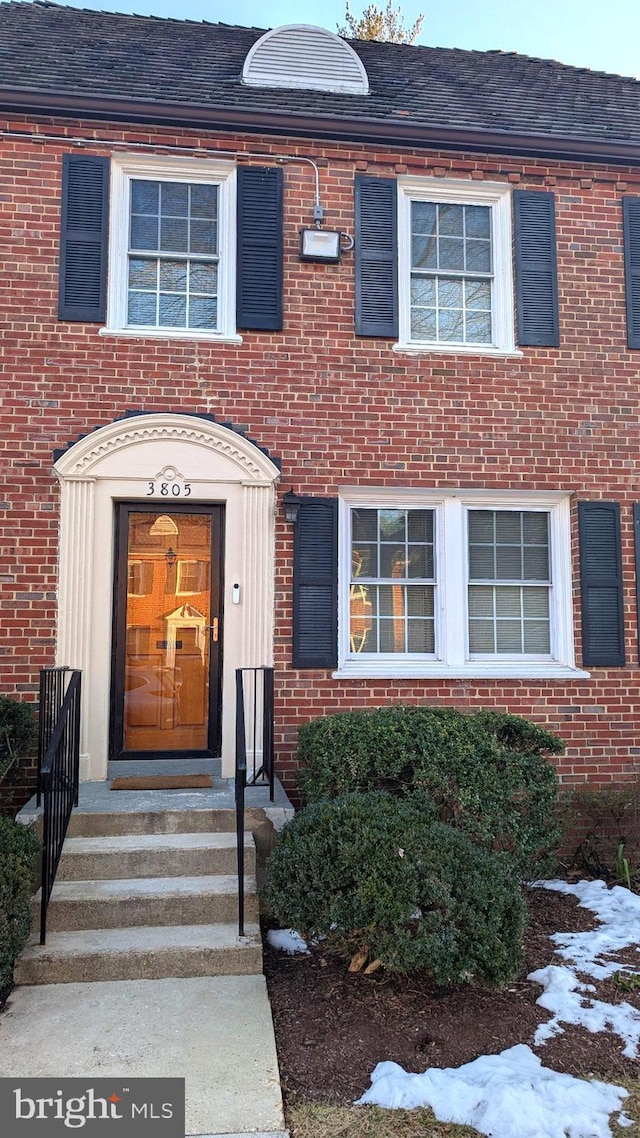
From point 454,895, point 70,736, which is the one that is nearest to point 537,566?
point 454,895

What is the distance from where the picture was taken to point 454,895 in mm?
3566

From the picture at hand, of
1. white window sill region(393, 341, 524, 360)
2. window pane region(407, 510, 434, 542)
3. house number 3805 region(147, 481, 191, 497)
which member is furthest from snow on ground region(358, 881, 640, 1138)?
white window sill region(393, 341, 524, 360)

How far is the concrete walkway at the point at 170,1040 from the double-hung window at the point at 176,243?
4.68 m

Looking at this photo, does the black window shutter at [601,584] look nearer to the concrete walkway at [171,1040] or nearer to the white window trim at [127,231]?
the white window trim at [127,231]

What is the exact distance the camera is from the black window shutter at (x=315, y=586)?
600cm

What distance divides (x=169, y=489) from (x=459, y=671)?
276 cm

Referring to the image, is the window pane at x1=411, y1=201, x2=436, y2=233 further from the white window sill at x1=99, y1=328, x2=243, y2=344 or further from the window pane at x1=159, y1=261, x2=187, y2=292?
the window pane at x1=159, y1=261, x2=187, y2=292

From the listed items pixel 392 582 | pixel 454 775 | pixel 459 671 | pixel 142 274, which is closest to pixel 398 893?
pixel 454 775

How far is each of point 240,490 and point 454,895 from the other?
352 cm

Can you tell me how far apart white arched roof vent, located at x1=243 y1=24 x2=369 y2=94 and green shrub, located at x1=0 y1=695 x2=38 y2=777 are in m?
5.79

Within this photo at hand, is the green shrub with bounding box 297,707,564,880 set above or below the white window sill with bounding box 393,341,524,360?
below

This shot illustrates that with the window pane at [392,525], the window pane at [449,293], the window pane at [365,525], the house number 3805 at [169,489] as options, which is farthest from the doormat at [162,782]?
the window pane at [449,293]

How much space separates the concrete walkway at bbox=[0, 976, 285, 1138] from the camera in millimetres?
2811

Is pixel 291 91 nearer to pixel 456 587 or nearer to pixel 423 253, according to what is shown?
pixel 423 253
